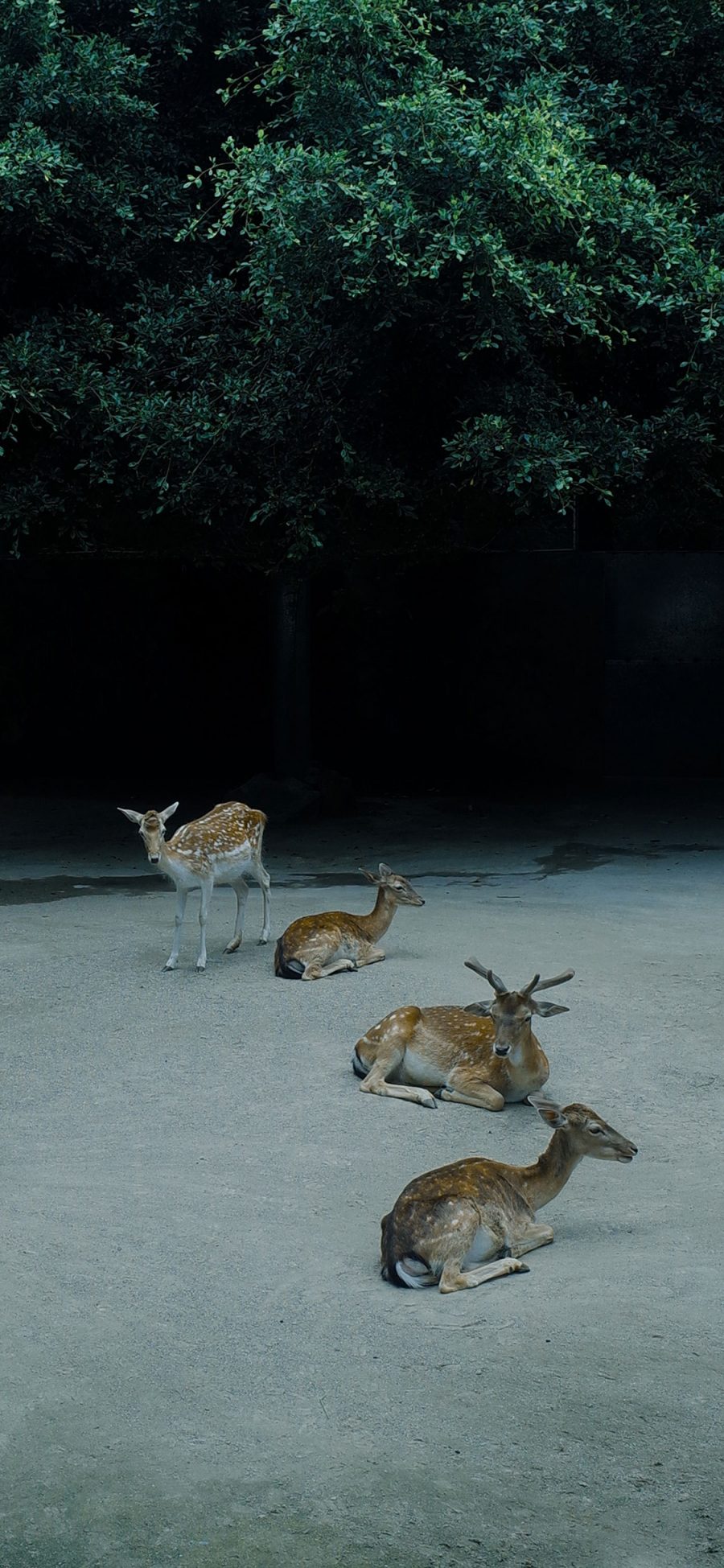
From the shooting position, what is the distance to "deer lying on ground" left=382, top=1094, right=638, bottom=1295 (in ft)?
16.9

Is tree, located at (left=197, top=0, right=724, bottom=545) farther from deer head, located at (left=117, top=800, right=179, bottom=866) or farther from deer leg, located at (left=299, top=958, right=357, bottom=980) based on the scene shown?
deer leg, located at (left=299, top=958, right=357, bottom=980)

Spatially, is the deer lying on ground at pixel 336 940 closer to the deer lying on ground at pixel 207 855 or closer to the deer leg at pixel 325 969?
the deer leg at pixel 325 969

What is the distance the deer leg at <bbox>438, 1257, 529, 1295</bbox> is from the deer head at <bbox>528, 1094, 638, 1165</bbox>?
57cm

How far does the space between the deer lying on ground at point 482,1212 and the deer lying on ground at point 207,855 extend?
3.88 m

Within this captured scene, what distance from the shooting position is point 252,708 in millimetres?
19938

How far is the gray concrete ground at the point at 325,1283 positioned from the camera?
12.1ft

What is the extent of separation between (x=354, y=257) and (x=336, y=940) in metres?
4.82

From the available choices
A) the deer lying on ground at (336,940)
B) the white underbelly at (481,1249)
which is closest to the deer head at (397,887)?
the deer lying on ground at (336,940)

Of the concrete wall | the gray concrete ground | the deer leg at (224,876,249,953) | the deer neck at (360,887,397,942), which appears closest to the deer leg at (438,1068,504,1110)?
the gray concrete ground

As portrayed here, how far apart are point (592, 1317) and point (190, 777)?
14.5 meters

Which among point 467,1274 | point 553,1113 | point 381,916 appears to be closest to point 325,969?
point 381,916

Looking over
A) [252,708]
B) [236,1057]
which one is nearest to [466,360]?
[236,1057]

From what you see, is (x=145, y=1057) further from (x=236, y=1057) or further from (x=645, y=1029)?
(x=645, y=1029)

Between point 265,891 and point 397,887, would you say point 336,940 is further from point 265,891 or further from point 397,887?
point 265,891
